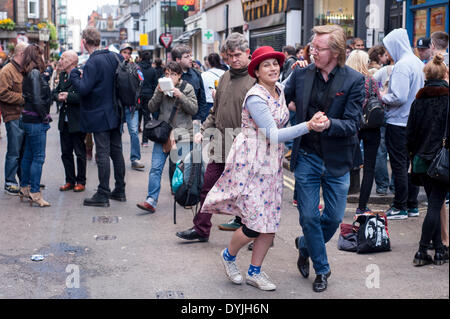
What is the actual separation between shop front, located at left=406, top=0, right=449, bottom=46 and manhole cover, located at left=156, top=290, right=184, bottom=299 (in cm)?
996

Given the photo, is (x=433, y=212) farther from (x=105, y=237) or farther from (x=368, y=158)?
(x=105, y=237)

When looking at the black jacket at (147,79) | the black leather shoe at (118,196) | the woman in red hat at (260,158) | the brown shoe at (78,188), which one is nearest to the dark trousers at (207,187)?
the woman in red hat at (260,158)

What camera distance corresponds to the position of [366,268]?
5566mm

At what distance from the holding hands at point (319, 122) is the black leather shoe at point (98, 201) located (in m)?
4.36

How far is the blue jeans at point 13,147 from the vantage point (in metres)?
8.53

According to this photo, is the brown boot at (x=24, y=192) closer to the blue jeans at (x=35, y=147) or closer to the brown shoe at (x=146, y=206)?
the blue jeans at (x=35, y=147)

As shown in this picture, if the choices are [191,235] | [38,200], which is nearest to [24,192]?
[38,200]

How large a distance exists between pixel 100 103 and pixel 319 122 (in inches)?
167

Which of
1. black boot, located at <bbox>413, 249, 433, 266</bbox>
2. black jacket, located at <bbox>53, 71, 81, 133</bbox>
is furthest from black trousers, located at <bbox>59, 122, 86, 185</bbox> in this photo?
black boot, located at <bbox>413, 249, 433, 266</bbox>

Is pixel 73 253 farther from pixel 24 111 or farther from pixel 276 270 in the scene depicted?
pixel 24 111

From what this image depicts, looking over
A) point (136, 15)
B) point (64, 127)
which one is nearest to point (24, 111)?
point (64, 127)

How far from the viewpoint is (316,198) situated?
15.9ft

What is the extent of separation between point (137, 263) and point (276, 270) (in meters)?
1.22

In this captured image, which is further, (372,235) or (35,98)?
(35,98)
